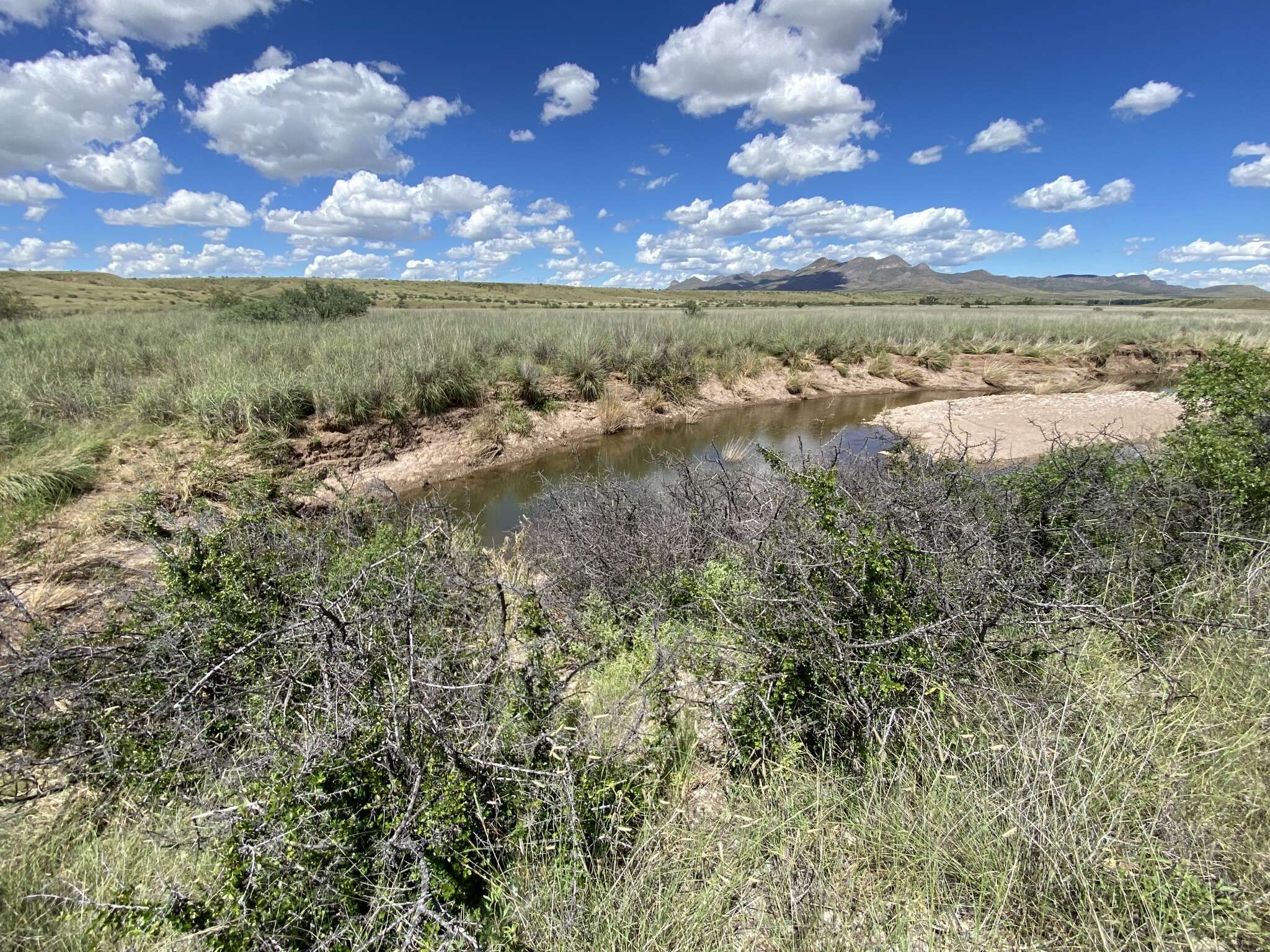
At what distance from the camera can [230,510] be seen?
6363mm

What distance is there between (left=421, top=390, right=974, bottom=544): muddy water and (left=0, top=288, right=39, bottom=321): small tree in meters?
17.1

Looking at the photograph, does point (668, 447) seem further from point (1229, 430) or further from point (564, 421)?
point (1229, 430)

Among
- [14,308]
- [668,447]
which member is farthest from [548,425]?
[14,308]

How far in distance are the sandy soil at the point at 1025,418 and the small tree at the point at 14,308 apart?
2418 cm

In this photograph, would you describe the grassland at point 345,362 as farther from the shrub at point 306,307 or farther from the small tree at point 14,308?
the small tree at point 14,308

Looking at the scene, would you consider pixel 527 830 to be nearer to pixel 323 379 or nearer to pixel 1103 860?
pixel 1103 860

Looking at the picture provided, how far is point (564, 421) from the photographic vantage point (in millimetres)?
10953

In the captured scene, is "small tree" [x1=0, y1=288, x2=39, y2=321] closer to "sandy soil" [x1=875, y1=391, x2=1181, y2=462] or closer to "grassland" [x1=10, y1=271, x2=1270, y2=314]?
"grassland" [x1=10, y1=271, x2=1270, y2=314]

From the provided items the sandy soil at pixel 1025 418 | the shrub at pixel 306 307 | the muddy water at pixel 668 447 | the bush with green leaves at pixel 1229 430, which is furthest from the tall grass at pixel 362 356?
the bush with green leaves at pixel 1229 430

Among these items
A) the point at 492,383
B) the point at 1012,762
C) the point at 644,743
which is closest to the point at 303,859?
the point at 644,743

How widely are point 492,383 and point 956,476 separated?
8875mm

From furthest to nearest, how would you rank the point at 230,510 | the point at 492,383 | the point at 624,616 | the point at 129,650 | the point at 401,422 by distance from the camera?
the point at 492,383
the point at 401,422
the point at 230,510
the point at 624,616
the point at 129,650

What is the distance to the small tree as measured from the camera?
15.2m

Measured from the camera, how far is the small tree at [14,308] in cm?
1522
